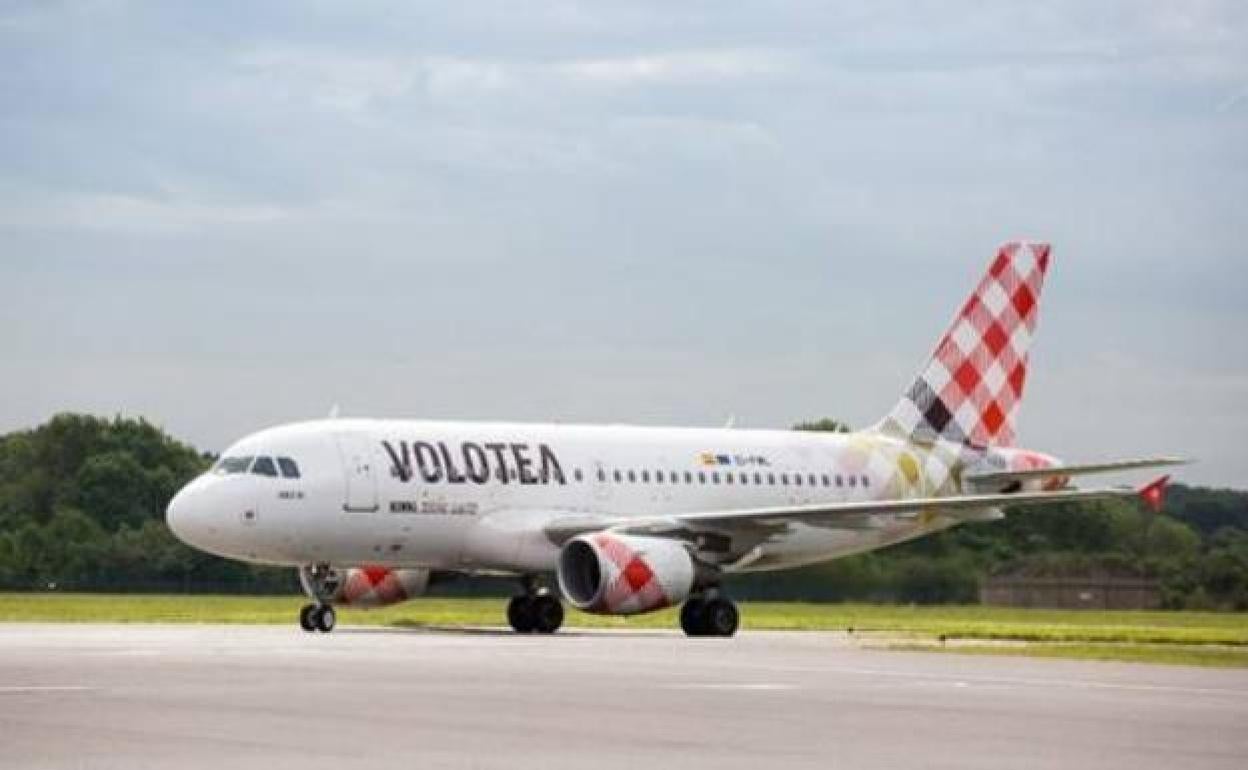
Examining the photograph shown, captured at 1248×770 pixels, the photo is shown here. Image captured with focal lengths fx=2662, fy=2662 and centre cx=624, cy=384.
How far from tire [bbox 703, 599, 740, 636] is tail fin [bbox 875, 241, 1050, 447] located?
10642mm

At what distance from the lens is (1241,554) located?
2547 inches

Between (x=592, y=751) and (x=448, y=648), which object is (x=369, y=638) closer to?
(x=448, y=648)

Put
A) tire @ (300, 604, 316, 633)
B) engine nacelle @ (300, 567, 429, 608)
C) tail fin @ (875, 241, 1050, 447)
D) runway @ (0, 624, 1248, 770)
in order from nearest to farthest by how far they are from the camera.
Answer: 1. runway @ (0, 624, 1248, 770)
2. tire @ (300, 604, 316, 633)
3. engine nacelle @ (300, 567, 429, 608)
4. tail fin @ (875, 241, 1050, 447)

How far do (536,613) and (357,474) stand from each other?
4.43 m

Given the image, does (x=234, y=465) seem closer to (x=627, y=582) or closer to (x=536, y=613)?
(x=536, y=613)

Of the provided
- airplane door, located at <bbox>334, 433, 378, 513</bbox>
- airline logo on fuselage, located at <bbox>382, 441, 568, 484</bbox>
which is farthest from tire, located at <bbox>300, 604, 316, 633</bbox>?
airline logo on fuselage, located at <bbox>382, 441, 568, 484</bbox>

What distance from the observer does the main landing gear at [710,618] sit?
4641cm

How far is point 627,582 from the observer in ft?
148

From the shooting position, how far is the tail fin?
185 feet

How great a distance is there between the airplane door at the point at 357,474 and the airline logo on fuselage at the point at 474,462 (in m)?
0.44

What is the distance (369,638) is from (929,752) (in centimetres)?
2213

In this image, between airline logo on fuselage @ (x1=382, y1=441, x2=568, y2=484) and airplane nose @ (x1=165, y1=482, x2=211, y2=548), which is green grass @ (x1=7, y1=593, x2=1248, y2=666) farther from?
airline logo on fuselage @ (x1=382, y1=441, x2=568, y2=484)

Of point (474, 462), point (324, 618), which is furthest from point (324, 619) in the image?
point (474, 462)

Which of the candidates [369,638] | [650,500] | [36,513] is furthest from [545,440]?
[36,513]
